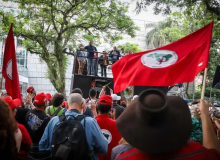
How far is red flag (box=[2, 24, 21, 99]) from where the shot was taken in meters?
5.05

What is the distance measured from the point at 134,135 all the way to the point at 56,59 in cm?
1734

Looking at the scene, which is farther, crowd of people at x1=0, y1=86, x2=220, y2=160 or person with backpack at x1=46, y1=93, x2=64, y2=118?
person with backpack at x1=46, y1=93, x2=64, y2=118

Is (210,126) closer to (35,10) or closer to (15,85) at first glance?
(15,85)

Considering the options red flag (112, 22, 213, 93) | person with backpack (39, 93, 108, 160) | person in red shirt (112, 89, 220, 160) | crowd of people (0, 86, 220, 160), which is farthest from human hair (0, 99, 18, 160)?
red flag (112, 22, 213, 93)

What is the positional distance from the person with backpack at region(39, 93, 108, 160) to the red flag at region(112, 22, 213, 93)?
781mm

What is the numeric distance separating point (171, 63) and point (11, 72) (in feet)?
10.9

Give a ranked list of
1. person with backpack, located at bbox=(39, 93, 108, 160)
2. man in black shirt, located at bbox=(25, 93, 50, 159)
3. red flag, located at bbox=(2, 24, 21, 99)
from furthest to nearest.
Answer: red flag, located at bbox=(2, 24, 21, 99) → man in black shirt, located at bbox=(25, 93, 50, 159) → person with backpack, located at bbox=(39, 93, 108, 160)

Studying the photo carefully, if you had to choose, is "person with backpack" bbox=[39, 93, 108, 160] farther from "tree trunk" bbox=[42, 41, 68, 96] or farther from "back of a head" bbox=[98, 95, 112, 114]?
"tree trunk" bbox=[42, 41, 68, 96]

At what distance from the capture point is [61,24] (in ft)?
57.5

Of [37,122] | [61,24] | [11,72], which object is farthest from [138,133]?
[61,24]

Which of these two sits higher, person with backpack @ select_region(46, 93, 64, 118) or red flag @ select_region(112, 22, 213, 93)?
red flag @ select_region(112, 22, 213, 93)

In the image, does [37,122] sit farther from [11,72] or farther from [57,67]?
[57,67]

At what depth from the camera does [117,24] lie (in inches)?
695

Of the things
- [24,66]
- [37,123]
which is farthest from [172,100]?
[24,66]
